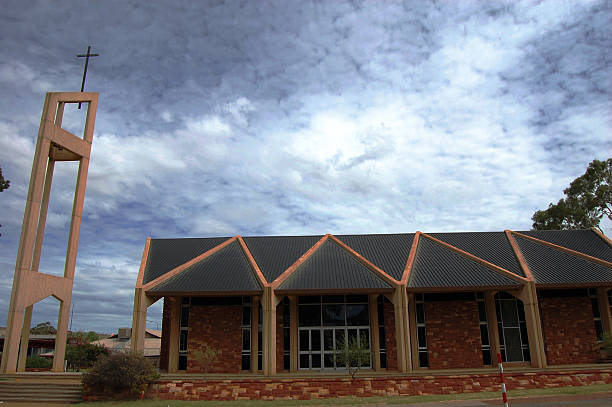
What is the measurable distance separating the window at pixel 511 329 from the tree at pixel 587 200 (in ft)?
70.0

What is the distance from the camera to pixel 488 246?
85.4ft

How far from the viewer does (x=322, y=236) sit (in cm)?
2766

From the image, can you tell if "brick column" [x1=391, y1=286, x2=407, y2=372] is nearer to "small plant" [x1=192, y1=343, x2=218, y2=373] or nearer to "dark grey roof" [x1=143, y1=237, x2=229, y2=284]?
"small plant" [x1=192, y1=343, x2=218, y2=373]

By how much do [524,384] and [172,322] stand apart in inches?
636

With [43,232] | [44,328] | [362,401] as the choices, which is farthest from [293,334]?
[44,328]

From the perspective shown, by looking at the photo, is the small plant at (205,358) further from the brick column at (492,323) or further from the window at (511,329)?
the window at (511,329)

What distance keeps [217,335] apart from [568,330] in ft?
57.4

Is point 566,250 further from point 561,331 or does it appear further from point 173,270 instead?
point 173,270

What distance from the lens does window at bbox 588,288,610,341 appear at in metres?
23.3

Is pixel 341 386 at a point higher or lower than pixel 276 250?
lower

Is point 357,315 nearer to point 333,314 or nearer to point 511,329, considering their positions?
point 333,314

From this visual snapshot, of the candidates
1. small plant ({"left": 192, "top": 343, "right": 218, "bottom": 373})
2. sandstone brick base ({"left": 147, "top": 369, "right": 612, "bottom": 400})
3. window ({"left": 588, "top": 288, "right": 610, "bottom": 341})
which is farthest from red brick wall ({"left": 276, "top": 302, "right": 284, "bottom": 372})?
window ({"left": 588, "top": 288, "right": 610, "bottom": 341})

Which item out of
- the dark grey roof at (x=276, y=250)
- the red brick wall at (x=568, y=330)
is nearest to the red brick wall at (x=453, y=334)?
the red brick wall at (x=568, y=330)

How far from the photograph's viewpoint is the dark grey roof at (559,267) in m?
21.9
